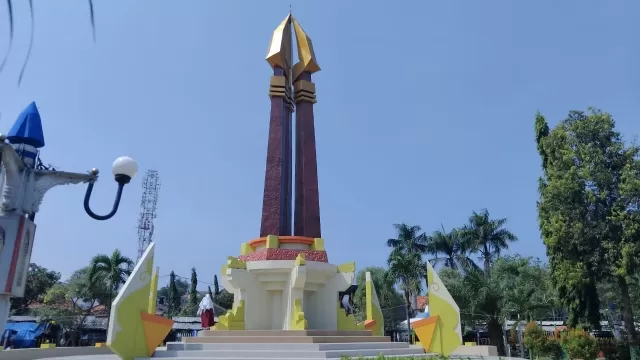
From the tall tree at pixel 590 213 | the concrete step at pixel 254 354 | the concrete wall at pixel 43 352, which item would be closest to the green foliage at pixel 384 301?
the tall tree at pixel 590 213

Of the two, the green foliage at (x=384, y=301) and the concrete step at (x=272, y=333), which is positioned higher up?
the green foliage at (x=384, y=301)

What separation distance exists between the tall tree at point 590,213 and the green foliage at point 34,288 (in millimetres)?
35341

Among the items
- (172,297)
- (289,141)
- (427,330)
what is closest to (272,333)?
(427,330)

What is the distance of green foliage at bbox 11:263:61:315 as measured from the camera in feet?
113

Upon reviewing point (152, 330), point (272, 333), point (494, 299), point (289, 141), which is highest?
point (289, 141)

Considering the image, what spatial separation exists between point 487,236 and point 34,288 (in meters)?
34.4

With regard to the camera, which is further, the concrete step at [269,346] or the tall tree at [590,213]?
the tall tree at [590,213]

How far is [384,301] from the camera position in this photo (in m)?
35.3

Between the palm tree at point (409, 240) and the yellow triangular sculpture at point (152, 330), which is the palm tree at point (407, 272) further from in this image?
the yellow triangular sculpture at point (152, 330)

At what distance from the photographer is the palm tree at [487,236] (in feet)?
110

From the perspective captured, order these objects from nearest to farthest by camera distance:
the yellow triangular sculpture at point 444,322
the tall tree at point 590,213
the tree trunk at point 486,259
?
1. the yellow triangular sculpture at point 444,322
2. the tall tree at point 590,213
3. the tree trunk at point 486,259

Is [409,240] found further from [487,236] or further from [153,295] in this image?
[153,295]

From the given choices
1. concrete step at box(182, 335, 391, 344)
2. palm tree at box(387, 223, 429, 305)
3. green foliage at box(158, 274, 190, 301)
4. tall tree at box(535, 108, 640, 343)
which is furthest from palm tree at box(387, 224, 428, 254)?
green foliage at box(158, 274, 190, 301)

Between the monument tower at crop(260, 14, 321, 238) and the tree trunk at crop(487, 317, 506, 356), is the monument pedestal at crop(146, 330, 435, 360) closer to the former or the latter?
the monument tower at crop(260, 14, 321, 238)
